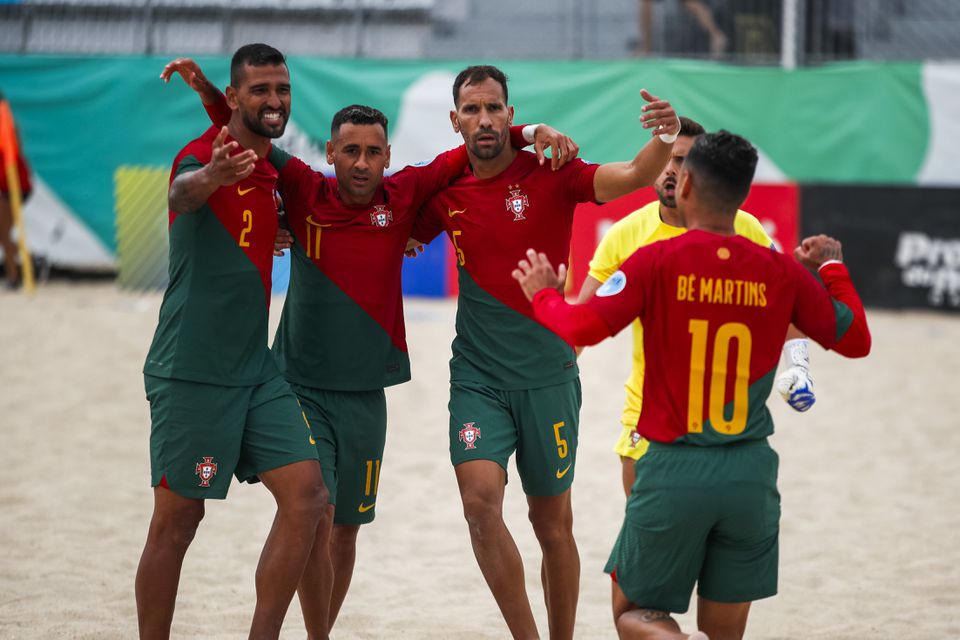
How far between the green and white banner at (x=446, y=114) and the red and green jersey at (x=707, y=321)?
1096 centimetres

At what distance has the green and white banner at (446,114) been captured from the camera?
14.2 meters

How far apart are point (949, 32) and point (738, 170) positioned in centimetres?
1372

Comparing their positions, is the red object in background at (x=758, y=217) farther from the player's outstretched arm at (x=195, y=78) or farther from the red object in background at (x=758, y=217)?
the player's outstretched arm at (x=195, y=78)

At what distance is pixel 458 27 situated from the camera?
16.6m

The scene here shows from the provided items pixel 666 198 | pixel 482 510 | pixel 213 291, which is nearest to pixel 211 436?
pixel 213 291

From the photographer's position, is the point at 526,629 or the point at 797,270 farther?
the point at 526,629

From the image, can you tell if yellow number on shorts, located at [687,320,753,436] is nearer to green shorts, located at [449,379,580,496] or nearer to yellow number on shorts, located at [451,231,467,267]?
green shorts, located at [449,379,580,496]

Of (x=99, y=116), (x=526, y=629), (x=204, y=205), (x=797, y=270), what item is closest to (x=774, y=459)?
(x=797, y=270)

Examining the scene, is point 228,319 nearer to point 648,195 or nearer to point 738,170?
point 738,170

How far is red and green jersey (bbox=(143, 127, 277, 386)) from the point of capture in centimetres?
428

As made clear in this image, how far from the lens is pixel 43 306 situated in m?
13.5

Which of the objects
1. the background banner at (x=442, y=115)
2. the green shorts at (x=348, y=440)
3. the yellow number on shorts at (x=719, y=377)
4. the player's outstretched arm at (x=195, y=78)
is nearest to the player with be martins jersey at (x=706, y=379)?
the yellow number on shorts at (x=719, y=377)

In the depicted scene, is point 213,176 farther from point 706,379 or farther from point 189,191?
point 706,379

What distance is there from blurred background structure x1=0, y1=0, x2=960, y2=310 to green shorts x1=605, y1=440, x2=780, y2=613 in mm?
10259
